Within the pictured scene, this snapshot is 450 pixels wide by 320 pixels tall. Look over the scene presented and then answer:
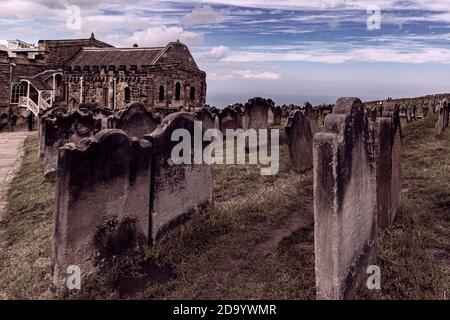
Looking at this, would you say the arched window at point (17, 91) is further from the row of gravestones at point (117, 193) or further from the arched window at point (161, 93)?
the row of gravestones at point (117, 193)

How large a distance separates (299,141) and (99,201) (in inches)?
258

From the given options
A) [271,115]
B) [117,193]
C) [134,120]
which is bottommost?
[117,193]

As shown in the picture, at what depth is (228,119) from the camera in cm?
1616

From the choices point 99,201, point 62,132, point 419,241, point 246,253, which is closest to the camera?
point 99,201

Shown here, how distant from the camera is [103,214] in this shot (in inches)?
214

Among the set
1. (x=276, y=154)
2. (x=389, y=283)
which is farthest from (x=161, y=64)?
(x=389, y=283)

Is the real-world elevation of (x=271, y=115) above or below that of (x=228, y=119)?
above

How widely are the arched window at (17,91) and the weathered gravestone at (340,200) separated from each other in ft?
115

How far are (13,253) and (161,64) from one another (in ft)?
90.5

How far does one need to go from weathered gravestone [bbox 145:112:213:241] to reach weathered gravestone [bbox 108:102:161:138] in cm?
347

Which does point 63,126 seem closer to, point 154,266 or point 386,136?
point 154,266

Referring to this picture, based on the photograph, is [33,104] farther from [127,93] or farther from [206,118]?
[206,118]

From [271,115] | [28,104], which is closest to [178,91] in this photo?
[28,104]

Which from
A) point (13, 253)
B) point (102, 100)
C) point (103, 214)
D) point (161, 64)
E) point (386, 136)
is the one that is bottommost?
point (13, 253)
